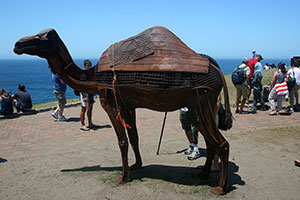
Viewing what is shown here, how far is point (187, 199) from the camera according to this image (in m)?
3.92

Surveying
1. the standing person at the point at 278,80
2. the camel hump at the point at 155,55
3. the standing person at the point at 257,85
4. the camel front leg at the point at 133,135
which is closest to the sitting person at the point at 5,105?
the camel front leg at the point at 133,135

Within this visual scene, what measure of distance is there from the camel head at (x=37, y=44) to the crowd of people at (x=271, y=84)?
7253mm

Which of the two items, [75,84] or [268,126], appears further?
[268,126]

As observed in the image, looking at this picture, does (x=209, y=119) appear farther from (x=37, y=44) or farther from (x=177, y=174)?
(x=37, y=44)

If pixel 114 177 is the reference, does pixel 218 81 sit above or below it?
above

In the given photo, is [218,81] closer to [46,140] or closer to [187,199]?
[187,199]

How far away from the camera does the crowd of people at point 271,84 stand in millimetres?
9625

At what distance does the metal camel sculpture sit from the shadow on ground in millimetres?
389

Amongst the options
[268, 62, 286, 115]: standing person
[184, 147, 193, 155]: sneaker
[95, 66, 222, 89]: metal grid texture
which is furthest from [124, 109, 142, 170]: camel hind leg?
[268, 62, 286, 115]: standing person

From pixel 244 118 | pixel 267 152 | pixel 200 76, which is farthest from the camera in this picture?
pixel 244 118

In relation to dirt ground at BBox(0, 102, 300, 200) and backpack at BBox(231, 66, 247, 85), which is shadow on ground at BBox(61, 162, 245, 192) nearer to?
dirt ground at BBox(0, 102, 300, 200)

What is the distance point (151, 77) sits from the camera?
384 cm

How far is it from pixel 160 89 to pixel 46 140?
4.68 meters

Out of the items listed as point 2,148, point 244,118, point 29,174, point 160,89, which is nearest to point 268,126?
point 244,118
